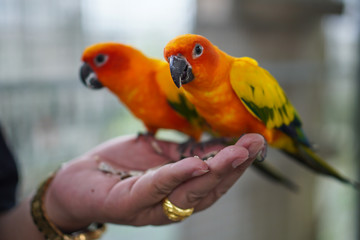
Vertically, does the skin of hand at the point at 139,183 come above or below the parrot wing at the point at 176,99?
below

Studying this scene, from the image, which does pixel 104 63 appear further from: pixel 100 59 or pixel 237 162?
pixel 237 162

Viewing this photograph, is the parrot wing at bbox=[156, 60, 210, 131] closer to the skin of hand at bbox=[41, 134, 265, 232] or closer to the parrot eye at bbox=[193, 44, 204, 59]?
the skin of hand at bbox=[41, 134, 265, 232]

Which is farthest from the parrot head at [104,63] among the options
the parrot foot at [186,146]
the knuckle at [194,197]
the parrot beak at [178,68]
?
the knuckle at [194,197]

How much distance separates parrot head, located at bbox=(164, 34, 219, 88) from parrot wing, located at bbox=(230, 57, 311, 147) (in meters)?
0.07

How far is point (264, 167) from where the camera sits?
39.9 inches

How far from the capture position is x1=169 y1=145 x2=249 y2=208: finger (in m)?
0.56

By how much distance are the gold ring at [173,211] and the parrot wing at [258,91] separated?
0.27 metres

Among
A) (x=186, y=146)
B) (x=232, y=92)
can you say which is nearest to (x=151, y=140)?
(x=186, y=146)

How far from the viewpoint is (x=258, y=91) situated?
713mm

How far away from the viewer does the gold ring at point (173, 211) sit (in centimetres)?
67

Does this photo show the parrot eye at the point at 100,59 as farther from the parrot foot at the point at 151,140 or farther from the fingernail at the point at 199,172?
the fingernail at the point at 199,172

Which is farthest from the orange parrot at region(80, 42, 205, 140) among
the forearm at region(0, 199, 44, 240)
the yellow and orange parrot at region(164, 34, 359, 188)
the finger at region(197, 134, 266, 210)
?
the forearm at region(0, 199, 44, 240)

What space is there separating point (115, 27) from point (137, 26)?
127 mm

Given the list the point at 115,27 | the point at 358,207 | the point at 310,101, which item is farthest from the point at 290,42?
the point at 358,207
